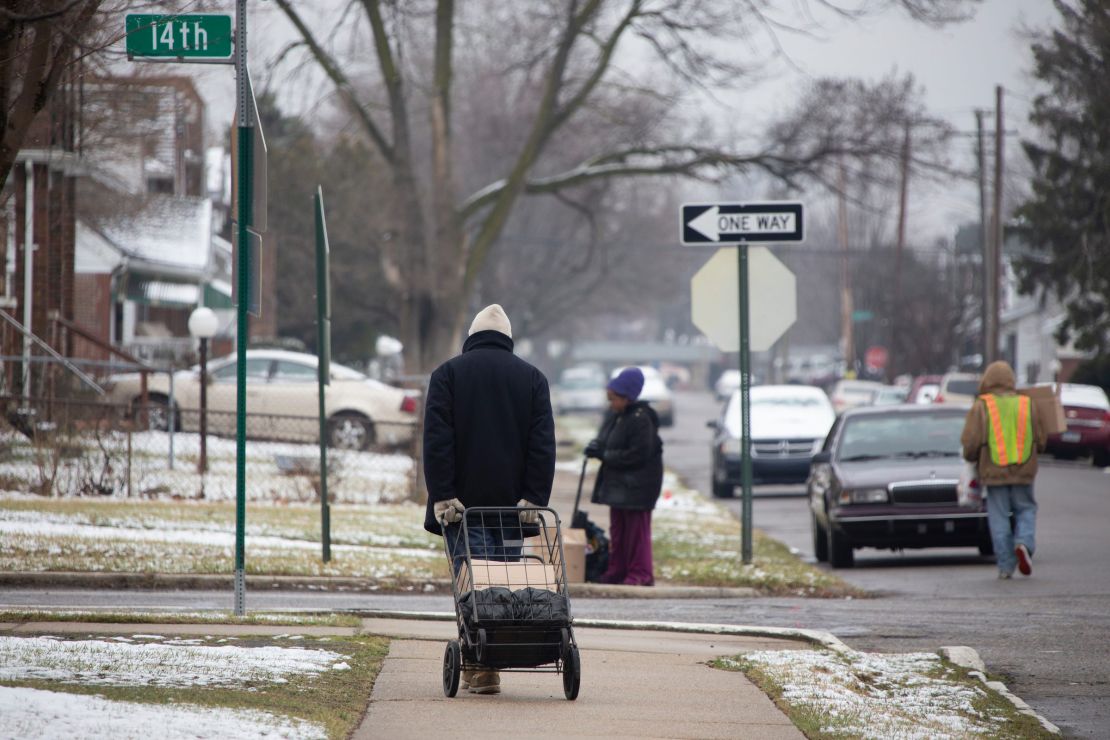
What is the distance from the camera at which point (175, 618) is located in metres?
8.94

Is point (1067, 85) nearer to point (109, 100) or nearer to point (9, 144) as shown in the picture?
point (109, 100)

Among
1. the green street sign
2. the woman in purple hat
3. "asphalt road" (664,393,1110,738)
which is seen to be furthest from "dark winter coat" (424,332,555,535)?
the woman in purple hat

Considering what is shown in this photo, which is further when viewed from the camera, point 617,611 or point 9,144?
point 617,611

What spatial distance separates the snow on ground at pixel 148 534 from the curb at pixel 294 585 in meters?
1.47

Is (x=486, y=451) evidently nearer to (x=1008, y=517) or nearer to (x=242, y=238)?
(x=242, y=238)

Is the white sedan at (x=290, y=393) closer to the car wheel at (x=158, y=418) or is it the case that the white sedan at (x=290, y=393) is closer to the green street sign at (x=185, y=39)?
the car wheel at (x=158, y=418)

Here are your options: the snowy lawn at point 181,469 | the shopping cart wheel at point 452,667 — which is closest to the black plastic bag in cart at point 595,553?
the shopping cart wheel at point 452,667

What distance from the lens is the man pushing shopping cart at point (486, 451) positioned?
7125mm

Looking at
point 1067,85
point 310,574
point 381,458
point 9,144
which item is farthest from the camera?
point 1067,85

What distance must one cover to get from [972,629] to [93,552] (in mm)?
6769

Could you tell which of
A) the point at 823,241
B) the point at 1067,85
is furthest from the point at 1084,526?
the point at 823,241

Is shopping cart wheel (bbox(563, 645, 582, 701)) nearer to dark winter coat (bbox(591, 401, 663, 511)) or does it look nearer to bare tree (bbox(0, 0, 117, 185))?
bare tree (bbox(0, 0, 117, 185))

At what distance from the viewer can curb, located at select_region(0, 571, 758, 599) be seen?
473 inches

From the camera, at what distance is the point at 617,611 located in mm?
11516
